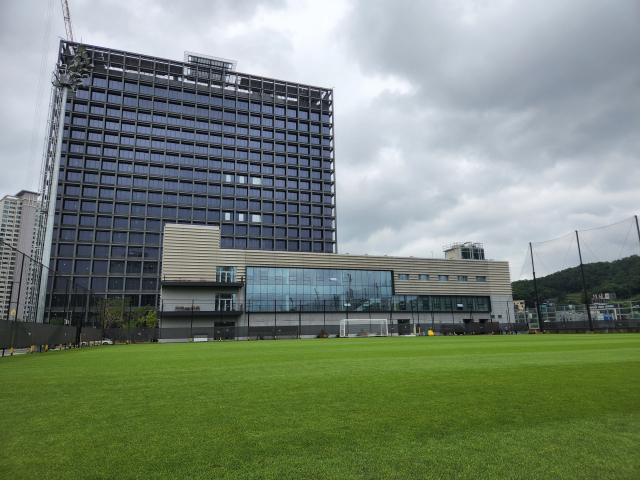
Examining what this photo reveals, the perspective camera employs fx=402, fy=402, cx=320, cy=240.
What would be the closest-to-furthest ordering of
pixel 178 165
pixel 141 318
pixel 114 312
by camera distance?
pixel 114 312 → pixel 141 318 → pixel 178 165

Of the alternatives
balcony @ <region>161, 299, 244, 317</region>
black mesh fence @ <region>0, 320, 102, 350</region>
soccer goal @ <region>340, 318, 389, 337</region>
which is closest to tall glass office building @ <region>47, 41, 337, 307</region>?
balcony @ <region>161, 299, 244, 317</region>

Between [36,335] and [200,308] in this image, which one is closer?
[36,335]

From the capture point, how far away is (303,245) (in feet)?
301

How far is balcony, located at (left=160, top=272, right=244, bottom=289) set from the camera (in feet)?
174

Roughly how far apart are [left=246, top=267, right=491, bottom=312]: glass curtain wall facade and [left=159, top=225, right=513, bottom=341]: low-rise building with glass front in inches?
5.7

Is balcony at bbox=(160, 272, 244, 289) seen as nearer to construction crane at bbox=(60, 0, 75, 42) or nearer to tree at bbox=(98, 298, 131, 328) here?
tree at bbox=(98, 298, 131, 328)

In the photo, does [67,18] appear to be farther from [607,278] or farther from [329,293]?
[607,278]

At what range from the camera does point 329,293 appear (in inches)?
2394

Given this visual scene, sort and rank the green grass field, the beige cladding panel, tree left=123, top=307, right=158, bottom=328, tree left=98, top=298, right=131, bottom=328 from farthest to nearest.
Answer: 1. tree left=123, top=307, right=158, bottom=328
2. tree left=98, top=298, right=131, bottom=328
3. the beige cladding panel
4. the green grass field

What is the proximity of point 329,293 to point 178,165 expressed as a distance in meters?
47.2

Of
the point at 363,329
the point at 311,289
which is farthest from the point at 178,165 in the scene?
the point at 363,329

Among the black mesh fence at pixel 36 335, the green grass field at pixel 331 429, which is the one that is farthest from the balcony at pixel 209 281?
the green grass field at pixel 331 429

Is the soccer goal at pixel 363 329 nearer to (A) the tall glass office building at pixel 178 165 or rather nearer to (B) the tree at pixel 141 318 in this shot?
(B) the tree at pixel 141 318

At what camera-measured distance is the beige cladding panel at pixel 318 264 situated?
Answer: 5528cm
